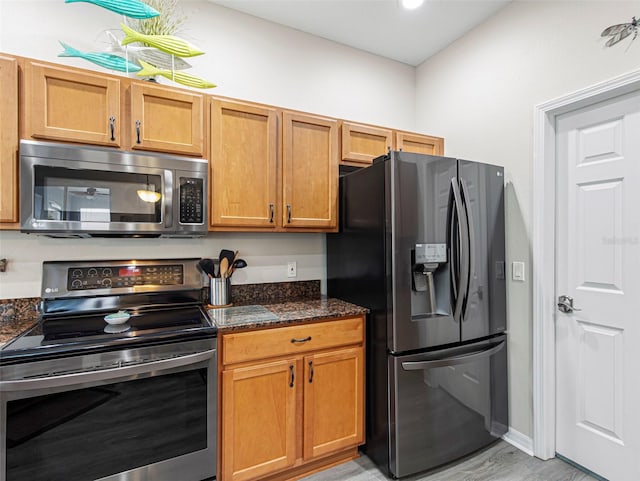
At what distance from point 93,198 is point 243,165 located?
2.63 feet

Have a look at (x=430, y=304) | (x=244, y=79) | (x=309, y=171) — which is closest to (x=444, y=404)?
(x=430, y=304)

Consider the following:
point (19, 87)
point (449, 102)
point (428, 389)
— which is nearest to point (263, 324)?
point (428, 389)

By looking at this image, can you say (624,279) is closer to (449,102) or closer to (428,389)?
(428,389)

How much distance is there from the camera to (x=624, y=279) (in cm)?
175

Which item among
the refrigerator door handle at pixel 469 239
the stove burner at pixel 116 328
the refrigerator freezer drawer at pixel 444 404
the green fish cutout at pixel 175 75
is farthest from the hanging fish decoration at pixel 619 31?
the stove burner at pixel 116 328

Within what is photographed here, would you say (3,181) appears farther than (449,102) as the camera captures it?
No

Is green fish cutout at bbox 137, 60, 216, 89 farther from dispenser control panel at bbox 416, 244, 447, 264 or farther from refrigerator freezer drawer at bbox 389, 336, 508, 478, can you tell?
refrigerator freezer drawer at bbox 389, 336, 508, 478

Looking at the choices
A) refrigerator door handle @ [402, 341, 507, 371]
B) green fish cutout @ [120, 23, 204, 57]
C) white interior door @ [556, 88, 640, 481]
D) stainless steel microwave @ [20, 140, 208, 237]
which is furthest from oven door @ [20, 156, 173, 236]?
white interior door @ [556, 88, 640, 481]

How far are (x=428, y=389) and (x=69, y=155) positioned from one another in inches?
88.1

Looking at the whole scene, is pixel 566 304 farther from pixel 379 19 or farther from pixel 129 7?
pixel 129 7

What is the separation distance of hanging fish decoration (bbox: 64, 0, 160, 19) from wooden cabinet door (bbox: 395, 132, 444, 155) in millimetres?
1725

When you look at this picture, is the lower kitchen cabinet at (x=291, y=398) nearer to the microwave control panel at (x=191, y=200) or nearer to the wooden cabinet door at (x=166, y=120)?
the microwave control panel at (x=191, y=200)

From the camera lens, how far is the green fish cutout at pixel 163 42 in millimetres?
1705

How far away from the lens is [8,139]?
5.00 feet
